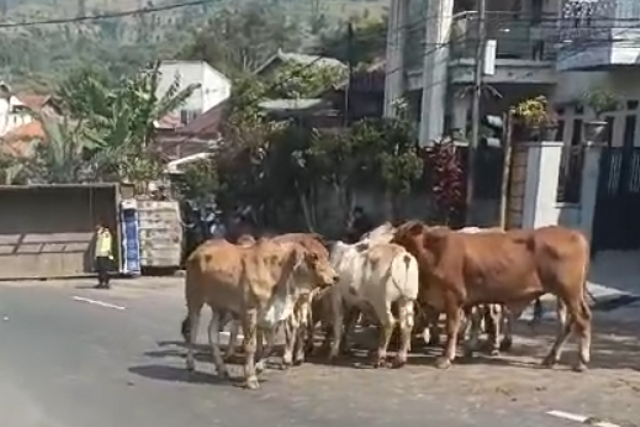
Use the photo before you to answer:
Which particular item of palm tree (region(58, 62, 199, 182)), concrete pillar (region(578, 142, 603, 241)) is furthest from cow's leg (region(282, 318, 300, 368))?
palm tree (region(58, 62, 199, 182))

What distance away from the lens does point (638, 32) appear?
2994cm

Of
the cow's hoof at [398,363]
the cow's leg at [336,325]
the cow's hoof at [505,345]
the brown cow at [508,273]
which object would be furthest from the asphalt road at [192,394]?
the cow's hoof at [505,345]

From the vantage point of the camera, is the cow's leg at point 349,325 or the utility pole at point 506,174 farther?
the utility pole at point 506,174

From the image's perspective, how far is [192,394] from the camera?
45.0 feet

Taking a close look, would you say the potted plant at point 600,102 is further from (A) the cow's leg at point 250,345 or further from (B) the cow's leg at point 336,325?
(A) the cow's leg at point 250,345

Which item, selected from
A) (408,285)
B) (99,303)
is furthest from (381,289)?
(99,303)

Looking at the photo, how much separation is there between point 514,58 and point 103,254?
13312mm

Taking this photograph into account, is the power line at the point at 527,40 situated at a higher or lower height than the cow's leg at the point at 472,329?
higher

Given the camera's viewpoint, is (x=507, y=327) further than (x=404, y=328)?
Yes

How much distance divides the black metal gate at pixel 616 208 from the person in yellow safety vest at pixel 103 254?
10979 millimetres

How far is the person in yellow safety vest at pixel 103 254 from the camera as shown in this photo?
29969 mm

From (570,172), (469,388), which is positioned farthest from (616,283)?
(469,388)

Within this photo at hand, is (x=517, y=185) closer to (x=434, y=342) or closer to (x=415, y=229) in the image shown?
(x=434, y=342)

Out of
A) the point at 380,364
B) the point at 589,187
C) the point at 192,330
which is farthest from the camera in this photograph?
the point at 589,187
